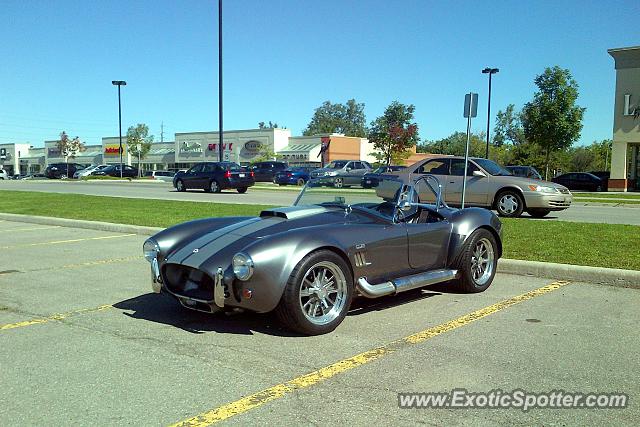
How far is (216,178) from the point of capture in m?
26.9

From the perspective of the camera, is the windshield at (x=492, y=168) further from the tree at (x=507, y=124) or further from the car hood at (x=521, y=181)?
the tree at (x=507, y=124)

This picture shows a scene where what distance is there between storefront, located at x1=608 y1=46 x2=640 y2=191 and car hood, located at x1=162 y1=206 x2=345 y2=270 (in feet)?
111

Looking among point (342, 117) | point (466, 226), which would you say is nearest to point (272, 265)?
point (466, 226)

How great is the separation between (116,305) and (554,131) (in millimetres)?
34547

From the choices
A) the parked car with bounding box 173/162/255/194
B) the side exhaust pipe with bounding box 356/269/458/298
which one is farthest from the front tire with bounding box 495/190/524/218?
the parked car with bounding box 173/162/255/194

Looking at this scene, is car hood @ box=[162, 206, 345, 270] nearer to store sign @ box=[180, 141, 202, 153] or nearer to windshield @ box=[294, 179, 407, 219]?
windshield @ box=[294, 179, 407, 219]

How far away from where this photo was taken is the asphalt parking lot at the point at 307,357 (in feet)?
10.5

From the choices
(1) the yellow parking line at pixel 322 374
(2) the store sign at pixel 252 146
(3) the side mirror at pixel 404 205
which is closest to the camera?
(1) the yellow parking line at pixel 322 374

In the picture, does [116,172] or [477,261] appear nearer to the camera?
[477,261]

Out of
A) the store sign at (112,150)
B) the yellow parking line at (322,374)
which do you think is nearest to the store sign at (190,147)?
the store sign at (112,150)

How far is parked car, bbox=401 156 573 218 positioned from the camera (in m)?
13.6

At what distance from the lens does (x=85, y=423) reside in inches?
119

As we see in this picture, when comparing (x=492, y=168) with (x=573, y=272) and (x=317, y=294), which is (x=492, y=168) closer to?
(x=573, y=272)

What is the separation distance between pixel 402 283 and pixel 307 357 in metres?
1.36
